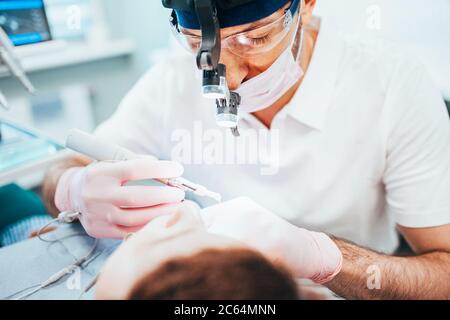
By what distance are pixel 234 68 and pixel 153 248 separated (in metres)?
0.40

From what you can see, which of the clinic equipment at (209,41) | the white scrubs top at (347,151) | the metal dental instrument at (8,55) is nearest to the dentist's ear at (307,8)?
the white scrubs top at (347,151)

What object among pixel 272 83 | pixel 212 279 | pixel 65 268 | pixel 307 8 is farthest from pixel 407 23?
pixel 65 268

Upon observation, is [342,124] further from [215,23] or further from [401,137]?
[215,23]

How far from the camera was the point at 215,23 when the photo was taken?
621 millimetres

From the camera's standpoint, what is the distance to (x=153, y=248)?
0.60 m

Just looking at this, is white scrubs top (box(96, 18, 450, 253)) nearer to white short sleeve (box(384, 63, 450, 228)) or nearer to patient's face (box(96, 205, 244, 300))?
white short sleeve (box(384, 63, 450, 228))

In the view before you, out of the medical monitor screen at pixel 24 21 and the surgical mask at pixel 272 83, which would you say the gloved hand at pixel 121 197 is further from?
the medical monitor screen at pixel 24 21

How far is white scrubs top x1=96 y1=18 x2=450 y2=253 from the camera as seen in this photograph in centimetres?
86

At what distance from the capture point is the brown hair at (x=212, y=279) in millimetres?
572

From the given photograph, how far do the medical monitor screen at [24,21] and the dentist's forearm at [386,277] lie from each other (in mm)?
1069

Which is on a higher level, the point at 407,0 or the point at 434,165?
the point at 407,0

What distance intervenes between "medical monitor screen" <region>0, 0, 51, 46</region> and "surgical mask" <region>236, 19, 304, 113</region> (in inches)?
28.4
